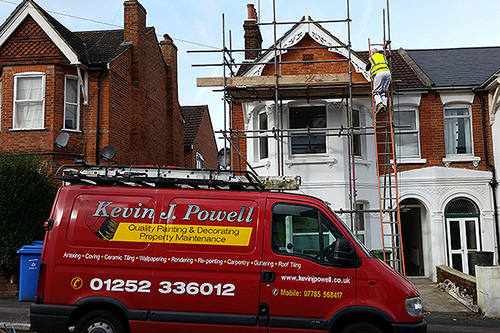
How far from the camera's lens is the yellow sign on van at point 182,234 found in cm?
586

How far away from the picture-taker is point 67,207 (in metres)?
6.08

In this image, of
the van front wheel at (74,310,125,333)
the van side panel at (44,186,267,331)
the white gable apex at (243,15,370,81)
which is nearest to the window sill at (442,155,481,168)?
the white gable apex at (243,15,370,81)

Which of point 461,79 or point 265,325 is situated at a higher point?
point 461,79

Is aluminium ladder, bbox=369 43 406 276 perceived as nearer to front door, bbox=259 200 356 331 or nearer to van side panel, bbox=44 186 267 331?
front door, bbox=259 200 356 331

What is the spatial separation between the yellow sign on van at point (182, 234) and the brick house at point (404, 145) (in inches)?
270

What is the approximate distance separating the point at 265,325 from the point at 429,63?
44.4ft

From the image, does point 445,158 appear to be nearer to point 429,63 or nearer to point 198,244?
point 429,63

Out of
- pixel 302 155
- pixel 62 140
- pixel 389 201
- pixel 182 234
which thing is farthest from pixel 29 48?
pixel 389 201

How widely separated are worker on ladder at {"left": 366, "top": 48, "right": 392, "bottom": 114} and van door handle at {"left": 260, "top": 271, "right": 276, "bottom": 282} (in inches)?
241

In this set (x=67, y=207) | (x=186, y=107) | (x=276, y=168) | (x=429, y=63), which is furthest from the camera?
(x=186, y=107)

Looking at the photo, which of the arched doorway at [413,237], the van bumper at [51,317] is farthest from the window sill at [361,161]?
the van bumper at [51,317]

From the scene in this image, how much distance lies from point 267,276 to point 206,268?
31.2 inches

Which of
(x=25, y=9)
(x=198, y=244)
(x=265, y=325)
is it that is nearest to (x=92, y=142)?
(x=25, y=9)

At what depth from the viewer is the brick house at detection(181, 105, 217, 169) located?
23.3 metres
